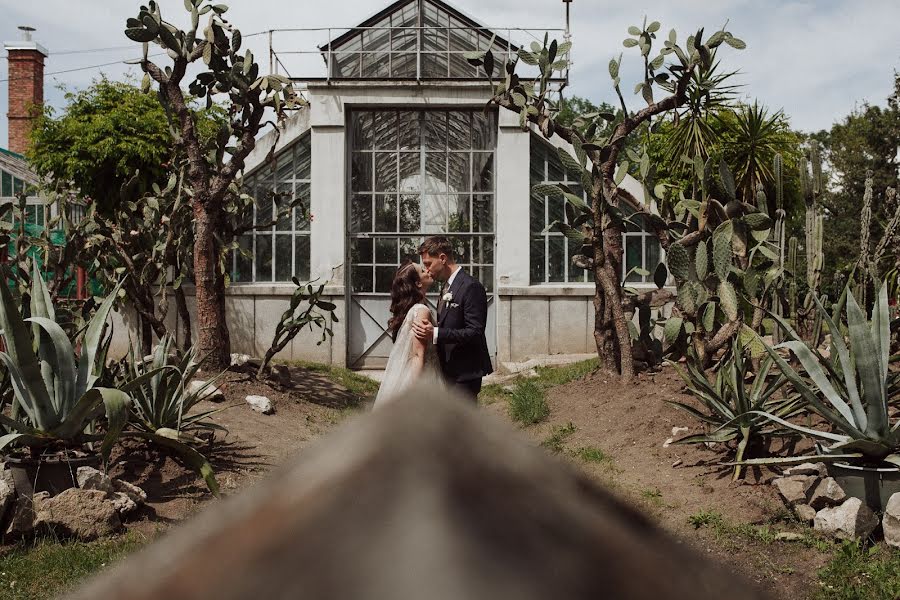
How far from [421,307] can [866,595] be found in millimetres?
3003

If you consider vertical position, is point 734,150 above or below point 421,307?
above

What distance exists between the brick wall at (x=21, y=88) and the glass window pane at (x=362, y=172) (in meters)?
18.1

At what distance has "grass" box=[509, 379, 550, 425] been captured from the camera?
29.0ft

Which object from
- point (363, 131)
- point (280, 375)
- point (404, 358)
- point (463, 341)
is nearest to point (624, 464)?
point (463, 341)

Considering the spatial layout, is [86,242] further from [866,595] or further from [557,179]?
[866,595]

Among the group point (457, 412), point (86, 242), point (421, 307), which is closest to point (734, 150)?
point (86, 242)

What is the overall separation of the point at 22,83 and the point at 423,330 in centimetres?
2975

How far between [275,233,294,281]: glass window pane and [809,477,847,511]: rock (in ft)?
42.1

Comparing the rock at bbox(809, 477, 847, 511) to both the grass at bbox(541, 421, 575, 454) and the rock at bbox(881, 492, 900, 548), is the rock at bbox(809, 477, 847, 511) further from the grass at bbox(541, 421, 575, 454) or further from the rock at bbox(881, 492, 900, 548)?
the grass at bbox(541, 421, 575, 454)

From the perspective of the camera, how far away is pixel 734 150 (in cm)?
1878

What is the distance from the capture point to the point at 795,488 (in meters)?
5.12

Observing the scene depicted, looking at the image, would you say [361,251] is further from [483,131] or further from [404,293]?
[404,293]

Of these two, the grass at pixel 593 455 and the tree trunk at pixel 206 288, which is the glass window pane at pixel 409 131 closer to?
the tree trunk at pixel 206 288

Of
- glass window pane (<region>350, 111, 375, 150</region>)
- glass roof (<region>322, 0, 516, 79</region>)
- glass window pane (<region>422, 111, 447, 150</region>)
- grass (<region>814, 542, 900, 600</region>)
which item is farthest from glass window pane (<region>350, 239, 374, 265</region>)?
grass (<region>814, 542, 900, 600</region>)
